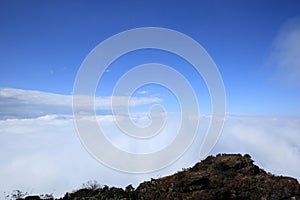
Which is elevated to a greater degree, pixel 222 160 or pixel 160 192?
pixel 222 160

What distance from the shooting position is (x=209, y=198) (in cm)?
2333

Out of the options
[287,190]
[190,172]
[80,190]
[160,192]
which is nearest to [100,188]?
[80,190]

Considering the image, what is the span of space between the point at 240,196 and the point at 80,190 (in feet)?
51.6

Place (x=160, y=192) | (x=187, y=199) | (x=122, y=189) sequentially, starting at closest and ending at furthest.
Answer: (x=187, y=199)
(x=160, y=192)
(x=122, y=189)

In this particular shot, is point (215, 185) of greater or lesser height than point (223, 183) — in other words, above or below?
below

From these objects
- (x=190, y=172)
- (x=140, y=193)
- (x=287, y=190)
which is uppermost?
(x=190, y=172)

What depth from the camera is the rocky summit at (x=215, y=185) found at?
23.5 meters

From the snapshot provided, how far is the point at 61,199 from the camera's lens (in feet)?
85.4

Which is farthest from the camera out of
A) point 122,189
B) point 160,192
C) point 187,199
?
point 122,189

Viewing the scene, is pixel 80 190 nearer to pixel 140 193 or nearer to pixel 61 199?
pixel 61 199

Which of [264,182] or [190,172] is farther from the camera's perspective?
[190,172]

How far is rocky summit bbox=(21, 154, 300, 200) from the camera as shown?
23453 mm

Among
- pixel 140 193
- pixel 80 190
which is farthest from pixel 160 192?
pixel 80 190

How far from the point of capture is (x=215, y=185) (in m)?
25.0
